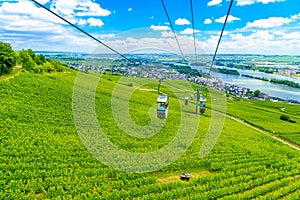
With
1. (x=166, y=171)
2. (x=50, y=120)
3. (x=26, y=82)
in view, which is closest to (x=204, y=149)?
(x=166, y=171)

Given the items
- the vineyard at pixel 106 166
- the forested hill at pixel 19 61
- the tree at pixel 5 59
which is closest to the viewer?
the vineyard at pixel 106 166

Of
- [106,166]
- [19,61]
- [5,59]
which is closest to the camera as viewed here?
[106,166]

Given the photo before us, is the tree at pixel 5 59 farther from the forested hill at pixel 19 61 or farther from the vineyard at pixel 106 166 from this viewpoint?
the vineyard at pixel 106 166

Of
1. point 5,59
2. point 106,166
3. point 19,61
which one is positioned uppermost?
point 5,59

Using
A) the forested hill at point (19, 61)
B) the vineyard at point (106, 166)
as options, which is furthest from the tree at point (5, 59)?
the vineyard at point (106, 166)

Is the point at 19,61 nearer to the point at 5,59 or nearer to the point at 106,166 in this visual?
the point at 5,59

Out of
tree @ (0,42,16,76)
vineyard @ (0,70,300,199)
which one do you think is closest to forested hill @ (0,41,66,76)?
tree @ (0,42,16,76)

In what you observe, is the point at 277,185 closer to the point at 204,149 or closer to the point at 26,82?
the point at 204,149

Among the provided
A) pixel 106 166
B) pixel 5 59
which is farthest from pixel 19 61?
pixel 106 166
